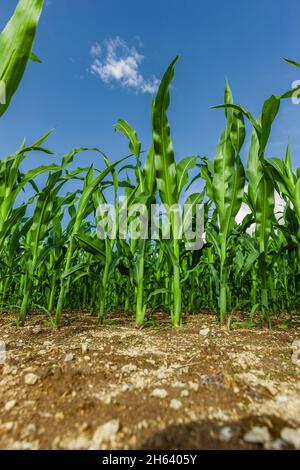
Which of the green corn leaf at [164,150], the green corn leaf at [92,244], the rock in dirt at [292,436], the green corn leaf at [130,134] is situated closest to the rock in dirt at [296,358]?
the rock in dirt at [292,436]

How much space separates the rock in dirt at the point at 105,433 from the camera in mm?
622

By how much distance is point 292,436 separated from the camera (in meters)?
0.63

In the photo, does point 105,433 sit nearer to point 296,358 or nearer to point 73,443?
point 73,443

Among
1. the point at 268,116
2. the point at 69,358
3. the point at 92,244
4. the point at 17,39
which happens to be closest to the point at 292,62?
the point at 268,116

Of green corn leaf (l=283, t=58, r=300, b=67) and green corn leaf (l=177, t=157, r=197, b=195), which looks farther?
green corn leaf (l=177, t=157, r=197, b=195)

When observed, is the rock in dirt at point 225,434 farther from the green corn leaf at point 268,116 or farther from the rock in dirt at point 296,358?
the green corn leaf at point 268,116

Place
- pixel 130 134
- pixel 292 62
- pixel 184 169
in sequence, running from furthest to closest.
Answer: pixel 130 134, pixel 184 169, pixel 292 62

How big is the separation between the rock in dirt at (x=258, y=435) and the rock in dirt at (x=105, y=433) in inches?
11.9

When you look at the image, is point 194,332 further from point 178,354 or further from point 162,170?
point 162,170

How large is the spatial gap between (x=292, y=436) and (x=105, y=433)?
1.43 ft

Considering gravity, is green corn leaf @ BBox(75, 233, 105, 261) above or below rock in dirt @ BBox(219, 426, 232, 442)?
above

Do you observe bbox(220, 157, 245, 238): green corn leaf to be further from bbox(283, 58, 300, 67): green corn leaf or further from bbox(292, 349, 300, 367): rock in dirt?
bbox(292, 349, 300, 367): rock in dirt

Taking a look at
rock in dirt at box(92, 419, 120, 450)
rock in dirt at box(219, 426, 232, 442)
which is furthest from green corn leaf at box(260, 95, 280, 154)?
rock in dirt at box(92, 419, 120, 450)

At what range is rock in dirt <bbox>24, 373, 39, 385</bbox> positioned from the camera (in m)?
0.92
